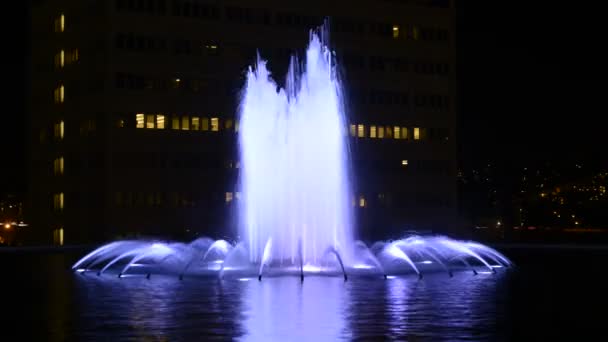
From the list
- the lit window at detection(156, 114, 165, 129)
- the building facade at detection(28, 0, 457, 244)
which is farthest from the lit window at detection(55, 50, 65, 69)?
the lit window at detection(156, 114, 165, 129)

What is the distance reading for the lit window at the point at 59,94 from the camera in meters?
89.1

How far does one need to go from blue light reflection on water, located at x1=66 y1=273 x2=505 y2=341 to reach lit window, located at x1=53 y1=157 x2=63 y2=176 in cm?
5483

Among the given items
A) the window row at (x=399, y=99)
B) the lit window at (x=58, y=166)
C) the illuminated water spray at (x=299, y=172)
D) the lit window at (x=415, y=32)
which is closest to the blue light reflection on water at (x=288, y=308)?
the illuminated water spray at (x=299, y=172)

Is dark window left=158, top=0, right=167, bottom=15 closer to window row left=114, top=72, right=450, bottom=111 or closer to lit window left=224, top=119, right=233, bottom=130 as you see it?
window row left=114, top=72, right=450, bottom=111


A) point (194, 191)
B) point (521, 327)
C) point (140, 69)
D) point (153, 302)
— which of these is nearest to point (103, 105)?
point (140, 69)

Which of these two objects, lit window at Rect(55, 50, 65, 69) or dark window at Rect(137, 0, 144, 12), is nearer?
dark window at Rect(137, 0, 144, 12)

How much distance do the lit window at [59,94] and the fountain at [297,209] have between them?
4341cm

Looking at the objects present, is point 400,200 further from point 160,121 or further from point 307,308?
point 307,308

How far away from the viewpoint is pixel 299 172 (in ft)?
139

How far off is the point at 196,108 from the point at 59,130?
1363 cm

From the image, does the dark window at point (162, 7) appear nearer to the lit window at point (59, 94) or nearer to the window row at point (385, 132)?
the lit window at point (59, 94)

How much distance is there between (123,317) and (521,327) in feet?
27.0

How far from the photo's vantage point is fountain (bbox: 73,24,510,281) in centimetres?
3972

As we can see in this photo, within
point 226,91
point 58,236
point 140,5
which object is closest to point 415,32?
point 226,91
